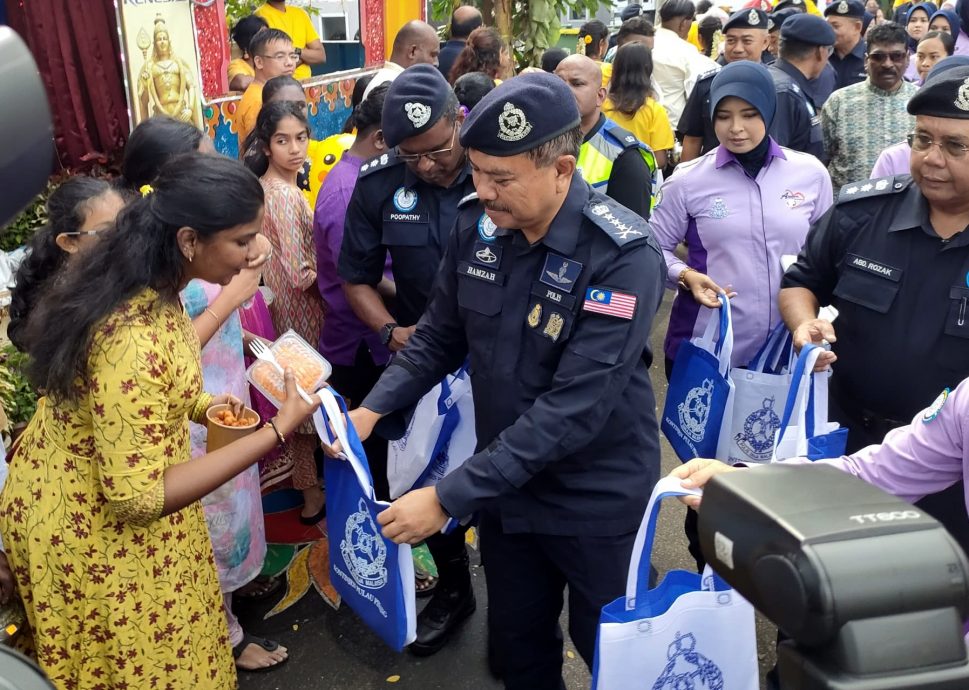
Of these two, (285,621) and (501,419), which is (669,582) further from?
(285,621)

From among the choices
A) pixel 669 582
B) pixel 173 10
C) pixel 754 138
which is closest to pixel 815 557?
pixel 669 582

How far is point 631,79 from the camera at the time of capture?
5.54m

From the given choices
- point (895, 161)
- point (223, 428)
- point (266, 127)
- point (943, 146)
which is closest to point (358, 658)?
point (223, 428)

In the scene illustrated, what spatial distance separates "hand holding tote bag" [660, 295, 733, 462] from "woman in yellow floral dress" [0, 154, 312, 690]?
1.51 m

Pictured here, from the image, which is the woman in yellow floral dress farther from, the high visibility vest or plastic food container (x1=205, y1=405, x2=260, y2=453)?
the high visibility vest

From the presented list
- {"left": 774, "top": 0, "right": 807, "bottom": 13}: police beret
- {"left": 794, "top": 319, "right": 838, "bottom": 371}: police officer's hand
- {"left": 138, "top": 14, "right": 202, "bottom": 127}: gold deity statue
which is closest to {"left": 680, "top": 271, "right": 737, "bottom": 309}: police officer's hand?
{"left": 794, "top": 319, "right": 838, "bottom": 371}: police officer's hand

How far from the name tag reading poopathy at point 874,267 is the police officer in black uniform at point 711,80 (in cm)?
279

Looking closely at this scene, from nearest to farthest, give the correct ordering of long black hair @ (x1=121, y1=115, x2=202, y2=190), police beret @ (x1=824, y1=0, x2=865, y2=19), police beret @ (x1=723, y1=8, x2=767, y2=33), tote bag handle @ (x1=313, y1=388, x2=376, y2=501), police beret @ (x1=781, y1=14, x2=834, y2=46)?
tote bag handle @ (x1=313, y1=388, x2=376, y2=501) → long black hair @ (x1=121, y1=115, x2=202, y2=190) → police beret @ (x1=781, y1=14, x2=834, y2=46) → police beret @ (x1=723, y1=8, x2=767, y2=33) → police beret @ (x1=824, y1=0, x2=865, y2=19)

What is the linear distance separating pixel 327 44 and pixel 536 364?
933cm

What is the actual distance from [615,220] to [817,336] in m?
0.89

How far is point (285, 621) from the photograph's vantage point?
343 centimetres

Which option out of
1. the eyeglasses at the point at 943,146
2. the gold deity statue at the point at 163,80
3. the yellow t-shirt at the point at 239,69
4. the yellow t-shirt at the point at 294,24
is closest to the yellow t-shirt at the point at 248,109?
the gold deity statue at the point at 163,80

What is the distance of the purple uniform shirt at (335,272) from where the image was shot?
Answer: 352 cm

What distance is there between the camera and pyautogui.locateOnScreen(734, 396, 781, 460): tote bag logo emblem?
3061 mm
